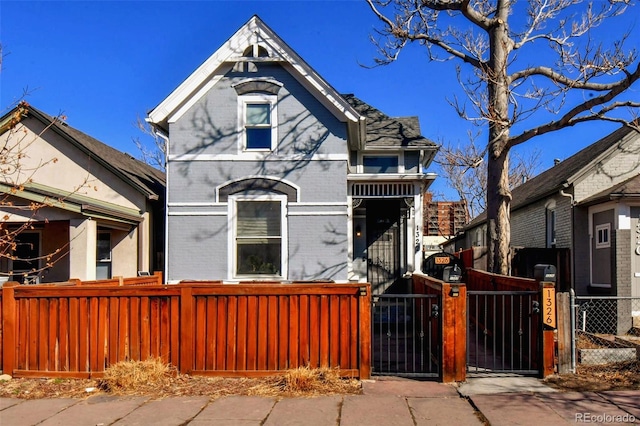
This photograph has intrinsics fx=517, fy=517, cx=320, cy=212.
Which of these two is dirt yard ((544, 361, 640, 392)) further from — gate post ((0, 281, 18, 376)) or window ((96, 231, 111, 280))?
window ((96, 231, 111, 280))

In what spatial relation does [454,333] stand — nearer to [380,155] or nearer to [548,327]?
[548,327]

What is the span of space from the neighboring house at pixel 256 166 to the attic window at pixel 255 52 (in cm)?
3

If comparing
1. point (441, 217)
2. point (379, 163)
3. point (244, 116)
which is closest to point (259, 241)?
point (244, 116)

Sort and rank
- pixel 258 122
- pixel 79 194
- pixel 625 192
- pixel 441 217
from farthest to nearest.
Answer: pixel 441 217 < pixel 79 194 < pixel 258 122 < pixel 625 192

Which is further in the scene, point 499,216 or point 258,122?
point 258,122

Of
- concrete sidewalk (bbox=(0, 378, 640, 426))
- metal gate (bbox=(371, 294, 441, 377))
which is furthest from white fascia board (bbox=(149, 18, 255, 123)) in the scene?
concrete sidewalk (bbox=(0, 378, 640, 426))

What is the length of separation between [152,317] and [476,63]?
360 inches

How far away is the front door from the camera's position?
14.0 m

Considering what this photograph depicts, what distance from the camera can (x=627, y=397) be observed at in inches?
244

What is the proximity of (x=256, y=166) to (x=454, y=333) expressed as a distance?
624 cm

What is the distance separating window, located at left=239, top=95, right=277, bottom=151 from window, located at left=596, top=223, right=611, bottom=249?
7.95 meters

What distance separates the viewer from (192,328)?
23.5ft

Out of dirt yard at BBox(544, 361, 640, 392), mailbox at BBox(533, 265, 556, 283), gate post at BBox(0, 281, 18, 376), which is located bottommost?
dirt yard at BBox(544, 361, 640, 392)

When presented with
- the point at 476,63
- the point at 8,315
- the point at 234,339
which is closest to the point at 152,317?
the point at 234,339
